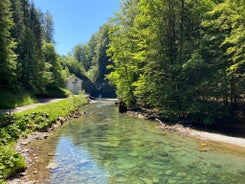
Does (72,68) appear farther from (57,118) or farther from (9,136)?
(9,136)

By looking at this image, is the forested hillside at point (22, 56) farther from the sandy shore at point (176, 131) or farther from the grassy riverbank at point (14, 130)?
the sandy shore at point (176, 131)

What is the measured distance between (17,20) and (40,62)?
593cm

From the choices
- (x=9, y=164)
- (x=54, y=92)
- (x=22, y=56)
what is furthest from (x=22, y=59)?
(x=9, y=164)

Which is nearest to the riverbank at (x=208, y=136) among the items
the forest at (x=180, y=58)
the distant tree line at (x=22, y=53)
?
the forest at (x=180, y=58)

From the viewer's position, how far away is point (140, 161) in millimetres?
8648

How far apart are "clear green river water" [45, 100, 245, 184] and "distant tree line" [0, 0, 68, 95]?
9.69 meters

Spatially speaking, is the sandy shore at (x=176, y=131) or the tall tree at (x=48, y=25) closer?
the sandy shore at (x=176, y=131)

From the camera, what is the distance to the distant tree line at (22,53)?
17.5 metres

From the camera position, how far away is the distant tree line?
688 inches

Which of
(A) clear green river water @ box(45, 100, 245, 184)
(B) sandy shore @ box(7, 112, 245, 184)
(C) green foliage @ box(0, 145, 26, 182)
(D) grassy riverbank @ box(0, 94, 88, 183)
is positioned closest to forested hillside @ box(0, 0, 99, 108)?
(D) grassy riverbank @ box(0, 94, 88, 183)

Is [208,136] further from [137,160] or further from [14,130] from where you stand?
[14,130]

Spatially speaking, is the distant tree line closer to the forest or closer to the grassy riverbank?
the forest

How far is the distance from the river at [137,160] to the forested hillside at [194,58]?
172 inches

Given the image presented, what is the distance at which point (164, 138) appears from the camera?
1251 centimetres
